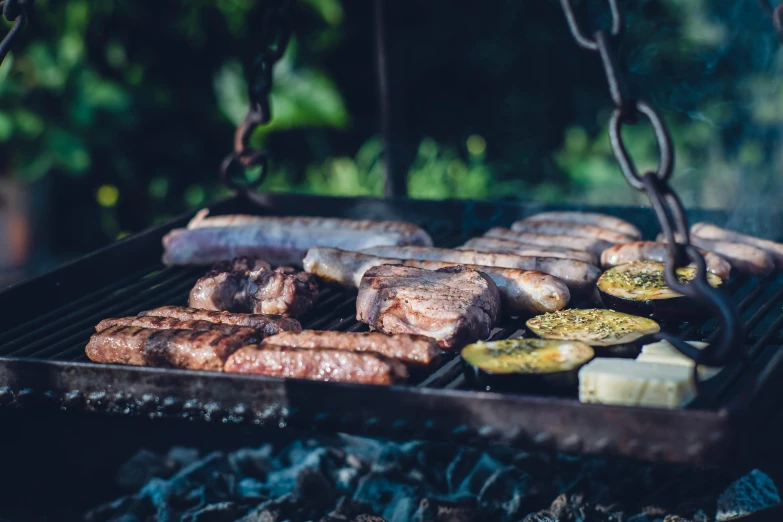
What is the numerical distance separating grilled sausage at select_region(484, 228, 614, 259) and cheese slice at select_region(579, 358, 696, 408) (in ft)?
4.63

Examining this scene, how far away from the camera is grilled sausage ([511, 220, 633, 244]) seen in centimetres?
372

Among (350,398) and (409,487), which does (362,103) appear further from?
(350,398)

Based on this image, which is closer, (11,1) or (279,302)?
(11,1)

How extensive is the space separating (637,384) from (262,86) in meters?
2.81

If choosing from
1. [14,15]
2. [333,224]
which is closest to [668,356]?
[333,224]

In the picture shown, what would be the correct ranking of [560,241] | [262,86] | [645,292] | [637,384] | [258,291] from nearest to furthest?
1. [637,384]
2. [645,292]
3. [258,291]
4. [560,241]
5. [262,86]

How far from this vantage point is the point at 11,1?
279cm

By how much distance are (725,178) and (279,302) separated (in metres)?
5.45

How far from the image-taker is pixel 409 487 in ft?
11.6

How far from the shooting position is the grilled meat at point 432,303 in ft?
8.78

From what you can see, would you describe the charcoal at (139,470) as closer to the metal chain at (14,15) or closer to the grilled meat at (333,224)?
the grilled meat at (333,224)

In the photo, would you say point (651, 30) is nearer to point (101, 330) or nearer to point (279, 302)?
point (279, 302)

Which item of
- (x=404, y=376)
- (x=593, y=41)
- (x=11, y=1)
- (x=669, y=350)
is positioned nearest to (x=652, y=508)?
(x=669, y=350)

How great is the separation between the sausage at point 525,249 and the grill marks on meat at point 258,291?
31.0 inches
